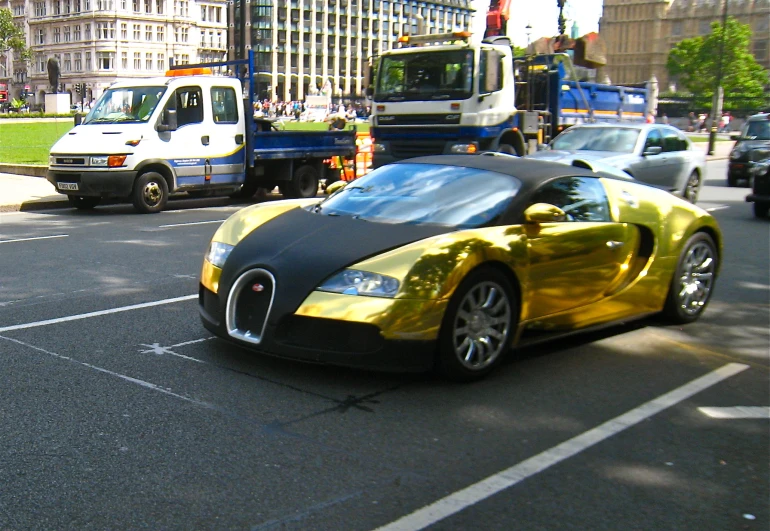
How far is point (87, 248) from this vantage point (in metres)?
10.5

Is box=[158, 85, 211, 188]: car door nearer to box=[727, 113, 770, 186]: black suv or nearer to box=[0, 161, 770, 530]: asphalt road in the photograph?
box=[0, 161, 770, 530]: asphalt road

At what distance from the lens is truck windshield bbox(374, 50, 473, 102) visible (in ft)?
55.5

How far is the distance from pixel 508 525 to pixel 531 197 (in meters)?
2.93

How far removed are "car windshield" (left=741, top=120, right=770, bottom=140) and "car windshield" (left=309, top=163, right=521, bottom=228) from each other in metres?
20.3

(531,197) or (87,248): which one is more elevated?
(531,197)

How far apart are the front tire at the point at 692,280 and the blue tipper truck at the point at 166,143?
10282 mm

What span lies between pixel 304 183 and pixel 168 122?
12.0 ft

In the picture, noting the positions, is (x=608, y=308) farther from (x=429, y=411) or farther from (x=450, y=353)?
(x=429, y=411)

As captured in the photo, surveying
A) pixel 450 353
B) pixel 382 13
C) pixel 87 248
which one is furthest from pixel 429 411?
pixel 382 13

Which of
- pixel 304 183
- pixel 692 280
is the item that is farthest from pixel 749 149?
pixel 692 280

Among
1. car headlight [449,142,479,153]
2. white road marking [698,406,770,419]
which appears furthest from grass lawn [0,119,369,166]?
white road marking [698,406,770,419]

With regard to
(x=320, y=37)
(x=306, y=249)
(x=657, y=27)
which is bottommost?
(x=306, y=249)

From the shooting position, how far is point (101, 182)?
585 inches

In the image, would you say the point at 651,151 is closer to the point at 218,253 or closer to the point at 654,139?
the point at 654,139
